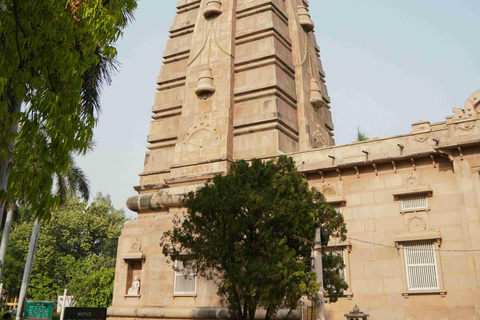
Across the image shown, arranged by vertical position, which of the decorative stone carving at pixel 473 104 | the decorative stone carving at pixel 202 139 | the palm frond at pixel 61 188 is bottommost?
the palm frond at pixel 61 188

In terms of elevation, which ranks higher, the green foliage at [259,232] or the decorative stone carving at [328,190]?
the decorative stone carving at [328,190]

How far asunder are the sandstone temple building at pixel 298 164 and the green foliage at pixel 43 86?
1092 centimetres

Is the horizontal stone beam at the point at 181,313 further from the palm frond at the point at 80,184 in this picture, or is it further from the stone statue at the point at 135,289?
the palm frond at the point at 80,184

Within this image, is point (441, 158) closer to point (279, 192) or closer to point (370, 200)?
point (370, 200)

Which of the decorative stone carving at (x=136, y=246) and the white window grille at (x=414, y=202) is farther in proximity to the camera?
the decorative stone carving at (x=136, y=246)

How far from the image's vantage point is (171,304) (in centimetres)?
2294

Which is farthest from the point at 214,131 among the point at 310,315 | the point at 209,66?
the point at 310,315

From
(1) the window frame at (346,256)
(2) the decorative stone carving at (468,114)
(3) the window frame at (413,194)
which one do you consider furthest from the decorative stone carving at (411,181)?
(1) the window frame at (346,256)

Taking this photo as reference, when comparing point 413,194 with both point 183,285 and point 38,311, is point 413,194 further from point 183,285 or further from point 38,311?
point 38,311

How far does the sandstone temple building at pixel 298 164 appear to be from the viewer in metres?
19.2

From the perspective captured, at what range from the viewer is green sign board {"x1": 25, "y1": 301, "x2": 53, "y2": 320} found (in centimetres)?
1608

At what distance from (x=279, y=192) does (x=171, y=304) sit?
10157 millimetres

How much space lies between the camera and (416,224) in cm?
2008

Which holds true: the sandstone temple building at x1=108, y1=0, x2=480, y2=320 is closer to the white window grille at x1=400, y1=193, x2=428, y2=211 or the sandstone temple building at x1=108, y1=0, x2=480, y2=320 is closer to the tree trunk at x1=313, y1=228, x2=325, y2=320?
the white window grille at x1=400, y1=193, x2=428, y2=211
